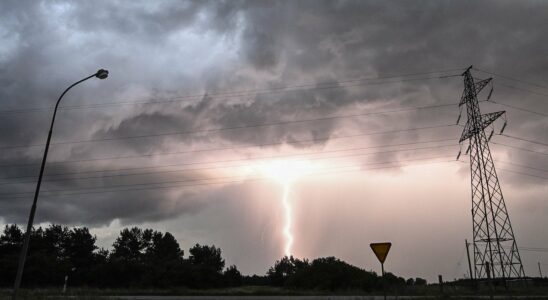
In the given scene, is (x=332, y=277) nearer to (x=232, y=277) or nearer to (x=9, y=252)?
(x=232, y=277)

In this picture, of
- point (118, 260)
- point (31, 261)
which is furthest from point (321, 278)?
point (31, 261)

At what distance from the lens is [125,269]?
3098 inches

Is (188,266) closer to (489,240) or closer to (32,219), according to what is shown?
(489,240)

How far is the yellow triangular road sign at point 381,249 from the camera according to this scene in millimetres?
20009

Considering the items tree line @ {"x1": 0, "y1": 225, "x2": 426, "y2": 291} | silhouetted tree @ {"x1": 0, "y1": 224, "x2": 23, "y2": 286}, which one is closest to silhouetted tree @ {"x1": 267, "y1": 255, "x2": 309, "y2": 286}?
tree line @ {"x1": 0, "y1": 225, "x2": 426, "y2": 291}

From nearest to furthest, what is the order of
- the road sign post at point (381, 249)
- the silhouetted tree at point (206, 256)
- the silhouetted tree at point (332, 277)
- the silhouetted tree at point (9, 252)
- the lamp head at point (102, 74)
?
the road sign post at point (381, 249) → the lamp head at point (102, 74) → the silhouetted tree at point (332, 277) → the silhouetted tree at point (9, 252) → the silhouetted tree at point (206, 256)

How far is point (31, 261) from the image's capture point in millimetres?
77500

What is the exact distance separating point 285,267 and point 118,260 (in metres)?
51.2

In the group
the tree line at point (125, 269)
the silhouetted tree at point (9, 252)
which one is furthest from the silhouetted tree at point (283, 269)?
the silhouetted tree at point (9, 252)

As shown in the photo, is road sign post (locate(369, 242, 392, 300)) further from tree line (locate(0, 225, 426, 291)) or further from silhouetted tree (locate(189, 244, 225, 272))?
silhouetted tree (locate(189, 244, 225, 272))

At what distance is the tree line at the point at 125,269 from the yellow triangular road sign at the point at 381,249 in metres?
44.8

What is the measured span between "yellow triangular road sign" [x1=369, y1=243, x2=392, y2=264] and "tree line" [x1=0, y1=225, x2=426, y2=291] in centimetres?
4479

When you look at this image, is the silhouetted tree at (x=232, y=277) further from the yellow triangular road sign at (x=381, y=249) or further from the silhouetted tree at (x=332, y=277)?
the yellow triangular road sign at (x=381, y=249)

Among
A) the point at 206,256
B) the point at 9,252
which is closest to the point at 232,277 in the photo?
the point at 206,256
